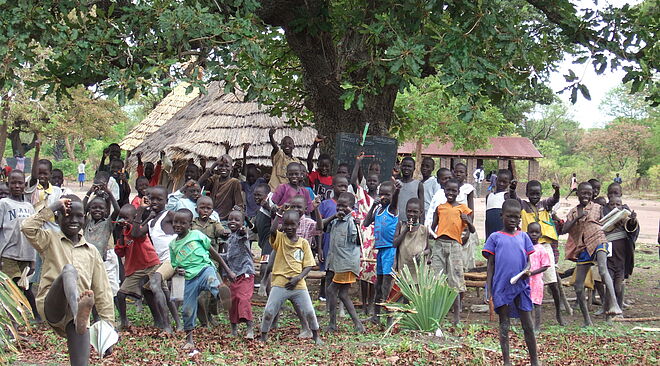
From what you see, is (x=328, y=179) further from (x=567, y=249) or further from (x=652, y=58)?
(x=652, y=58)

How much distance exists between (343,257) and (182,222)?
1729 mm

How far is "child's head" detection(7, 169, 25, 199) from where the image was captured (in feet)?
24.6

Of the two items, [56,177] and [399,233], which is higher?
[56,177]

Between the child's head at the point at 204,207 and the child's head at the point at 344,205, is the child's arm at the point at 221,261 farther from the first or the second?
the child's head at the point at 344,205

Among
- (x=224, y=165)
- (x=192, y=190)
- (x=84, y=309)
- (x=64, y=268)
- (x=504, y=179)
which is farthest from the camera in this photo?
(x=224, y=165)

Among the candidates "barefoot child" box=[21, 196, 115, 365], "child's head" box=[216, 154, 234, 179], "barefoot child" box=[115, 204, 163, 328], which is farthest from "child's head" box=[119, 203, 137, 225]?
"barefoot child" box=[21, 196, 115, 365]

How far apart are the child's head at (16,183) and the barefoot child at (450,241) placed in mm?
4173

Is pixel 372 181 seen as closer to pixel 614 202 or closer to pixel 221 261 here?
pixel 221 261

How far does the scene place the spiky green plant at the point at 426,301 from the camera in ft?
23.0

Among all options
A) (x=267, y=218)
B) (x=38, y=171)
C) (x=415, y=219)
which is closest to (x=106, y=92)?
(x=38, y=171)

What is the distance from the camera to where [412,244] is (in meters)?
7.80

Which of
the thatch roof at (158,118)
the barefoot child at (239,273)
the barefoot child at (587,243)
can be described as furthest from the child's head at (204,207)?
the thatch roof at (158,118)

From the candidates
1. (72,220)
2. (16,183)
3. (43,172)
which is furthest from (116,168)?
(72,220)

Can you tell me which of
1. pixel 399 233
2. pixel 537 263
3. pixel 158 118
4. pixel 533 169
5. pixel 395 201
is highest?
pixel 158 118
